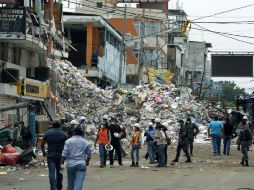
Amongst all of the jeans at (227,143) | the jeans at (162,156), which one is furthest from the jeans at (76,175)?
the jeans at (227,143)

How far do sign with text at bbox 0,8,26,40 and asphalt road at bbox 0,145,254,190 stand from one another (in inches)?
385

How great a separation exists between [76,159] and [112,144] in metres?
10.8

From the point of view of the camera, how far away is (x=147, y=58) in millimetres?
82500

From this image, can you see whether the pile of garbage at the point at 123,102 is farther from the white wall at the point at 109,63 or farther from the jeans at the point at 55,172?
the jeans at the point at 55,172

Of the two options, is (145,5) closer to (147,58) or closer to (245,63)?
(147,58)

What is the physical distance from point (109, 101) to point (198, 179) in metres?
26.9

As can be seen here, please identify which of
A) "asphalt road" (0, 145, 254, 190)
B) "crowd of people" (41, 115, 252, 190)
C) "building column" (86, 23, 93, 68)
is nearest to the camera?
"crowd of people" (41, 115, 252, 190)

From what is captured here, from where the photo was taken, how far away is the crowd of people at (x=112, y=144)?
39.7ft

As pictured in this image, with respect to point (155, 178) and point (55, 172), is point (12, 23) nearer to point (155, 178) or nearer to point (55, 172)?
point (155, 178)

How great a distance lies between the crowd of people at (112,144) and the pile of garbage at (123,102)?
42.4ft

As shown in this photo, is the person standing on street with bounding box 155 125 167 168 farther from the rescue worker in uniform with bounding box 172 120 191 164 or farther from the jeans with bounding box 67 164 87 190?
the jeans with bounding box 67 164 87 190

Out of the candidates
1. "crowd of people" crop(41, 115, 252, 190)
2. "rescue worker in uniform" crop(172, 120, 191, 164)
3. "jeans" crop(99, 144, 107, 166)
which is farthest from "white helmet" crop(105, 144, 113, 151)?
"rescue worker in uniform" crop(172, 120, 191, 164)

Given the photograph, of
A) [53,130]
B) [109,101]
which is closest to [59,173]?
[53,130]

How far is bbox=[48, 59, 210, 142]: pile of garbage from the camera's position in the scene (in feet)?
136
